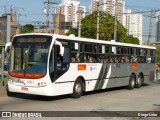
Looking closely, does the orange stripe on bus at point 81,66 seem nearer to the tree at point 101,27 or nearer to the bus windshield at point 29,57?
the bus windshield at point 29,57

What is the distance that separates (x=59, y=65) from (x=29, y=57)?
1.21 metres

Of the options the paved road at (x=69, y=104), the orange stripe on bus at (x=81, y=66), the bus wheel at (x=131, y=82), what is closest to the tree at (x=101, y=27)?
the bus wheel at (x=131, y=82)

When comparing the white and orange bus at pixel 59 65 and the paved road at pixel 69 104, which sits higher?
the white and orange bus at pixel 59 65

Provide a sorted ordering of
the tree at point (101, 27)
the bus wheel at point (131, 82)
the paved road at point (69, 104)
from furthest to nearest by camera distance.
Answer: the tree at point (101, 27) → the bus wheel at point (131, 82) → the paved road at point (69, 104)

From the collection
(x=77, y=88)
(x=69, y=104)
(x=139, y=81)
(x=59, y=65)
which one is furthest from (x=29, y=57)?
(x=139, y=81)

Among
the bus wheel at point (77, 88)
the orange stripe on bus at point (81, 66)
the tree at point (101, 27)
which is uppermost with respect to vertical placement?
the tree at point (101, 27)

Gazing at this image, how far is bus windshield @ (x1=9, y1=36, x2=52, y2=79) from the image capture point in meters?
14.7

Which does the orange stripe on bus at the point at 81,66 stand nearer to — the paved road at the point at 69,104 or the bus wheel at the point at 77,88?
the bus wheel at the point at 77,88

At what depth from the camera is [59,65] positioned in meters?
15.2

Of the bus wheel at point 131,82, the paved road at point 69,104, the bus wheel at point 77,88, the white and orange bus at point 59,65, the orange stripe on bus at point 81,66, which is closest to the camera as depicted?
the paved road at point 69,104

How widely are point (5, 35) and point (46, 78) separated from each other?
18.6ft

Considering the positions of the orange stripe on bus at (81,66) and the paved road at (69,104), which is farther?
the orange stripe on bus at (81,66)

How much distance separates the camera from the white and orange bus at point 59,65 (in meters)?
14.7

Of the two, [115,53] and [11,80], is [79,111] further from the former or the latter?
[115,53]
